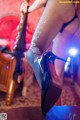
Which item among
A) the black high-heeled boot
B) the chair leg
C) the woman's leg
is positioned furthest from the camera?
the chair leg

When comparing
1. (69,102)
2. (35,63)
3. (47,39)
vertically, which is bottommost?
(69,102)

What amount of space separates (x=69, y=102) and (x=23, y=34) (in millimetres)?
872

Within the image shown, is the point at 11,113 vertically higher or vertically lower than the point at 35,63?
lower

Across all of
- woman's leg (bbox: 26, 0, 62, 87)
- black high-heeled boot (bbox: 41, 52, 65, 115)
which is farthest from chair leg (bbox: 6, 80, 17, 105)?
black high-heeled boot (bbox: 41, 52, 65, 115)

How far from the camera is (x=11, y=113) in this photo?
92cm

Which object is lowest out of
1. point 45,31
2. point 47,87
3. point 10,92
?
point 10,92

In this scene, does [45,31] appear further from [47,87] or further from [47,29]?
[47,87]

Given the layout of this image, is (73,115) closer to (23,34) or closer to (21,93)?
(23,34)

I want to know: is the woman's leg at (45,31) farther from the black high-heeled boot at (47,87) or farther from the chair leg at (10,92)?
the chair leg at (10,92)

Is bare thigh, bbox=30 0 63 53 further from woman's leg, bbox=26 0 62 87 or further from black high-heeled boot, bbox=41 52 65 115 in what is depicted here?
black high-heeled boot, bbox=41 52 65 115

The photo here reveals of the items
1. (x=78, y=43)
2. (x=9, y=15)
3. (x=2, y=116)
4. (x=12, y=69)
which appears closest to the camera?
(x=2, y=116)

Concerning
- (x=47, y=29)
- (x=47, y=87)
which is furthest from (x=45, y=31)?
(x=47, y=87)

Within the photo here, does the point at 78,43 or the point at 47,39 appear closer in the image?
the point at 47,39

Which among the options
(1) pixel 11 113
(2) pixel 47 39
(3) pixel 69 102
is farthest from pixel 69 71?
(1) pixel 11 113
